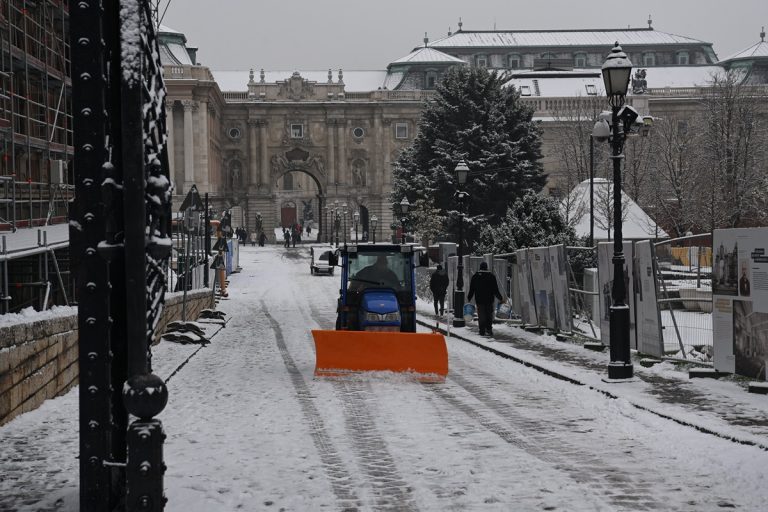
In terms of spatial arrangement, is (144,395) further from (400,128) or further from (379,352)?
(400,128)

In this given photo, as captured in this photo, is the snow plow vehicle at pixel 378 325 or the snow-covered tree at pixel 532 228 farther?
the snow-covered tree at pixel 532 228

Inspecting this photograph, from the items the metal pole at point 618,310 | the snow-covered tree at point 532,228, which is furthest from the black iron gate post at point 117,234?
the snow-covered tree at point 532,228

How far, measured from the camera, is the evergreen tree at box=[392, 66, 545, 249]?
64.1m

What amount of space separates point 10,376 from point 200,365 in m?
8.25

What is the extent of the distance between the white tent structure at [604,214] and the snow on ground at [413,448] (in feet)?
119

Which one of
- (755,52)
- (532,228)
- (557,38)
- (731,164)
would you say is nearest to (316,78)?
(557,38)

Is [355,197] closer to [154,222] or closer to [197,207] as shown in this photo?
[197,207]

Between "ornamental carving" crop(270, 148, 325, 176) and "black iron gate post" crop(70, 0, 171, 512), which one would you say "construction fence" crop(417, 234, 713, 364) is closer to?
"black iron gate post" crop(70, 0, 171, 512)

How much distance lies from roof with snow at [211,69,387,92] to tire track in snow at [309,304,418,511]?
124 meters

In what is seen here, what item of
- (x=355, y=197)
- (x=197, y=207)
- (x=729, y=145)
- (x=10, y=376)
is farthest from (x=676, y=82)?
(x=10, y=376)

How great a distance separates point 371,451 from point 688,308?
9.71 m

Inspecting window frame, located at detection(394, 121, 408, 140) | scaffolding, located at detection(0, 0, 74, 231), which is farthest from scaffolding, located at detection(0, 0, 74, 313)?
window frame, located at detection(394, 121, 408, 140)

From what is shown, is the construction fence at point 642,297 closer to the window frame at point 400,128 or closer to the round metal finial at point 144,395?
the round metal finial at point 144,395

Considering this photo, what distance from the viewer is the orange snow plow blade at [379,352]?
1805cm
